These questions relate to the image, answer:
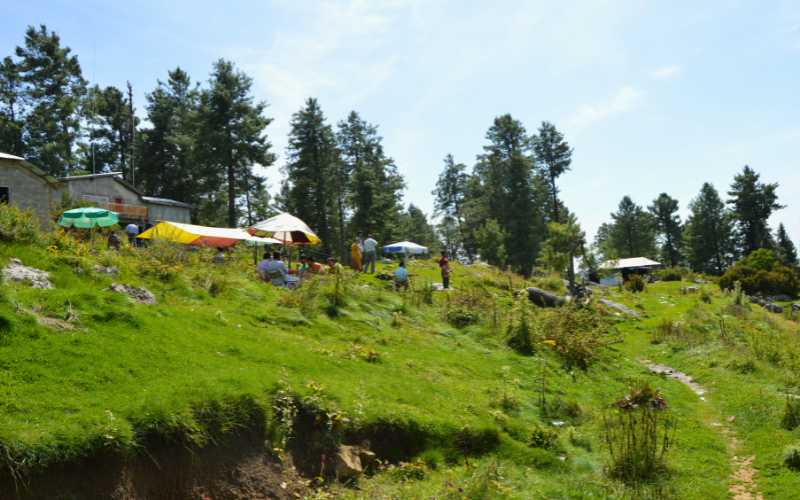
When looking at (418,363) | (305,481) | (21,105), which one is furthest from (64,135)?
(305,481)

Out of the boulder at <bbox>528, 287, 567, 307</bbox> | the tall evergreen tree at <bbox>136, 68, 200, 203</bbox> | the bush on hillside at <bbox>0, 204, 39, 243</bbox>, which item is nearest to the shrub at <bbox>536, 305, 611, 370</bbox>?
the boulder at <bbox>528, 287, 567, 307</bbox>

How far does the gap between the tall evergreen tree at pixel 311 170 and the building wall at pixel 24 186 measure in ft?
69.5

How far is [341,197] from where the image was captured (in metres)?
60.4

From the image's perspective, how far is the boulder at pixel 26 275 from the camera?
945cm

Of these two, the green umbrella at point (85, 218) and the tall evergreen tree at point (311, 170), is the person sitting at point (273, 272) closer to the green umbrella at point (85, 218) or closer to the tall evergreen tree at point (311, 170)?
the green umbrella at point (85, 218)

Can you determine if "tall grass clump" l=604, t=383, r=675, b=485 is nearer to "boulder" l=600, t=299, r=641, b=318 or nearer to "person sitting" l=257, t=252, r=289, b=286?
"person sitting" l=257, t=252, r=289, b=286

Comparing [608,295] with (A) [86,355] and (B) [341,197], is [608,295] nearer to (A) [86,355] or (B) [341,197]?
(A) [86,355]

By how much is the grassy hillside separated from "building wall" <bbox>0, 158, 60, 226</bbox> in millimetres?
22250

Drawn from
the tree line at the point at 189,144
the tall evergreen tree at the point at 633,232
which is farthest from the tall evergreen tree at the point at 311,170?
the tall evergreen tree at the point at 633,232

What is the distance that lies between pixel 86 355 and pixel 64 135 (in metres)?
51.1

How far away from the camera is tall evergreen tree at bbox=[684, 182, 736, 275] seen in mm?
76062

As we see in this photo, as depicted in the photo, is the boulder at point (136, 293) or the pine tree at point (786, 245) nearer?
the boulder at point (136, 293)

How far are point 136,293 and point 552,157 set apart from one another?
6380 centimetres

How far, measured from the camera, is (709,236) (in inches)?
2997
